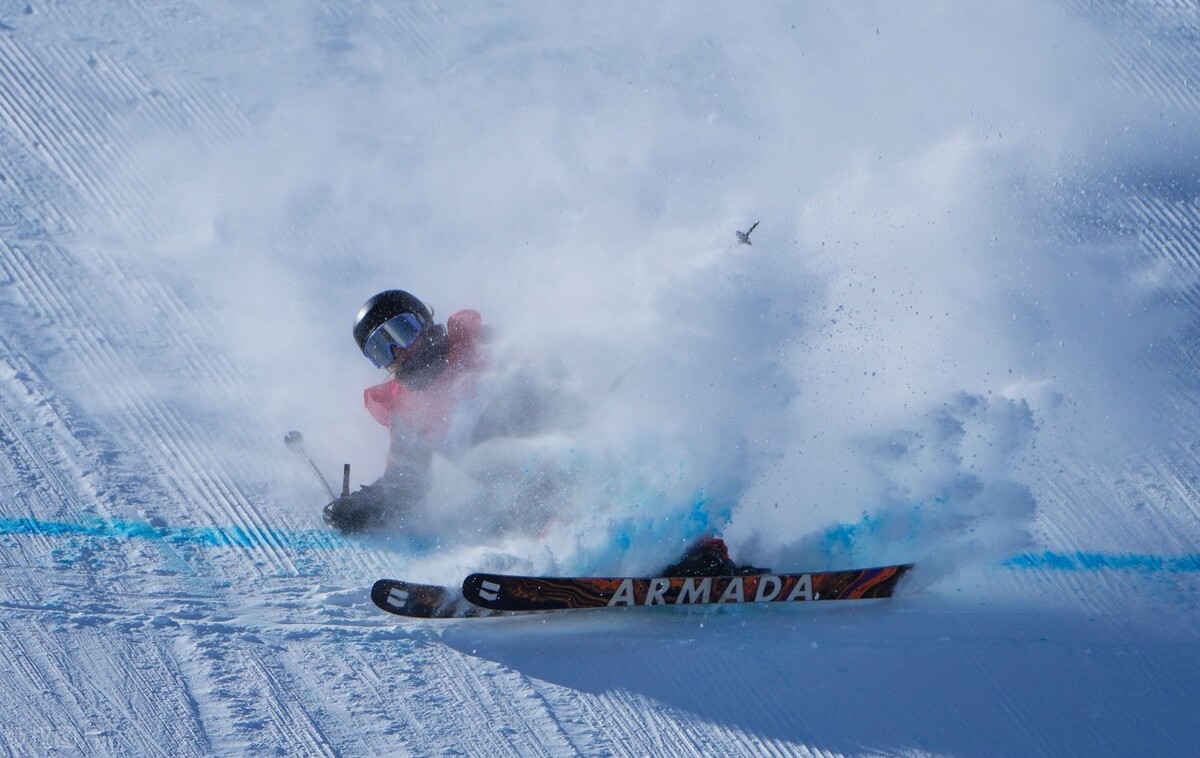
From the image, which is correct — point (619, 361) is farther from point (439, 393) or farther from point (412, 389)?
point (412, 389)

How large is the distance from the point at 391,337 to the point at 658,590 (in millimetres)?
1826

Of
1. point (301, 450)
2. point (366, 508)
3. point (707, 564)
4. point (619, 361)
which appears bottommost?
point (707, 564)

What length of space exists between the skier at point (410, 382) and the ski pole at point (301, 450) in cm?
20

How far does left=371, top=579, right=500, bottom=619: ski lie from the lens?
4859mm

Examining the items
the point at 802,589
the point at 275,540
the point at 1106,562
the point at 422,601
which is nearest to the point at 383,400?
the point at 275,540

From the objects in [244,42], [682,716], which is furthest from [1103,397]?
[244,42]

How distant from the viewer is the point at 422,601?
4895 millimetres

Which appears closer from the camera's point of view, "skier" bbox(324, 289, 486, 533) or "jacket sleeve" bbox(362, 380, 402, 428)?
"skier" bbox(324, 289, 486, 533)

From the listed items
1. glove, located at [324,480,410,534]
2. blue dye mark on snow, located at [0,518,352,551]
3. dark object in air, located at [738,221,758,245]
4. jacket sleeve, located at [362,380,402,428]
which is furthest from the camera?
dark object in air, located at [738,221,758,245]

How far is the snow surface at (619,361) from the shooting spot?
4602mm

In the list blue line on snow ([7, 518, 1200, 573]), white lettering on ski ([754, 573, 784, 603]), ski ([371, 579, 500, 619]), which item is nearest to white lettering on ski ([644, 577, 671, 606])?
white lettering on ski ([754, 573, 784, 603])

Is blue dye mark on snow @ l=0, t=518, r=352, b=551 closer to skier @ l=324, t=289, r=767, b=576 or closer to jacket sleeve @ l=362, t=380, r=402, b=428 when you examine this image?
A: skier @ l=324, t=289, r=767, b=576

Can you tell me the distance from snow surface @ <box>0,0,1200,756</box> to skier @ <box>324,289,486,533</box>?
19 cm

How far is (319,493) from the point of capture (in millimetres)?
5805
